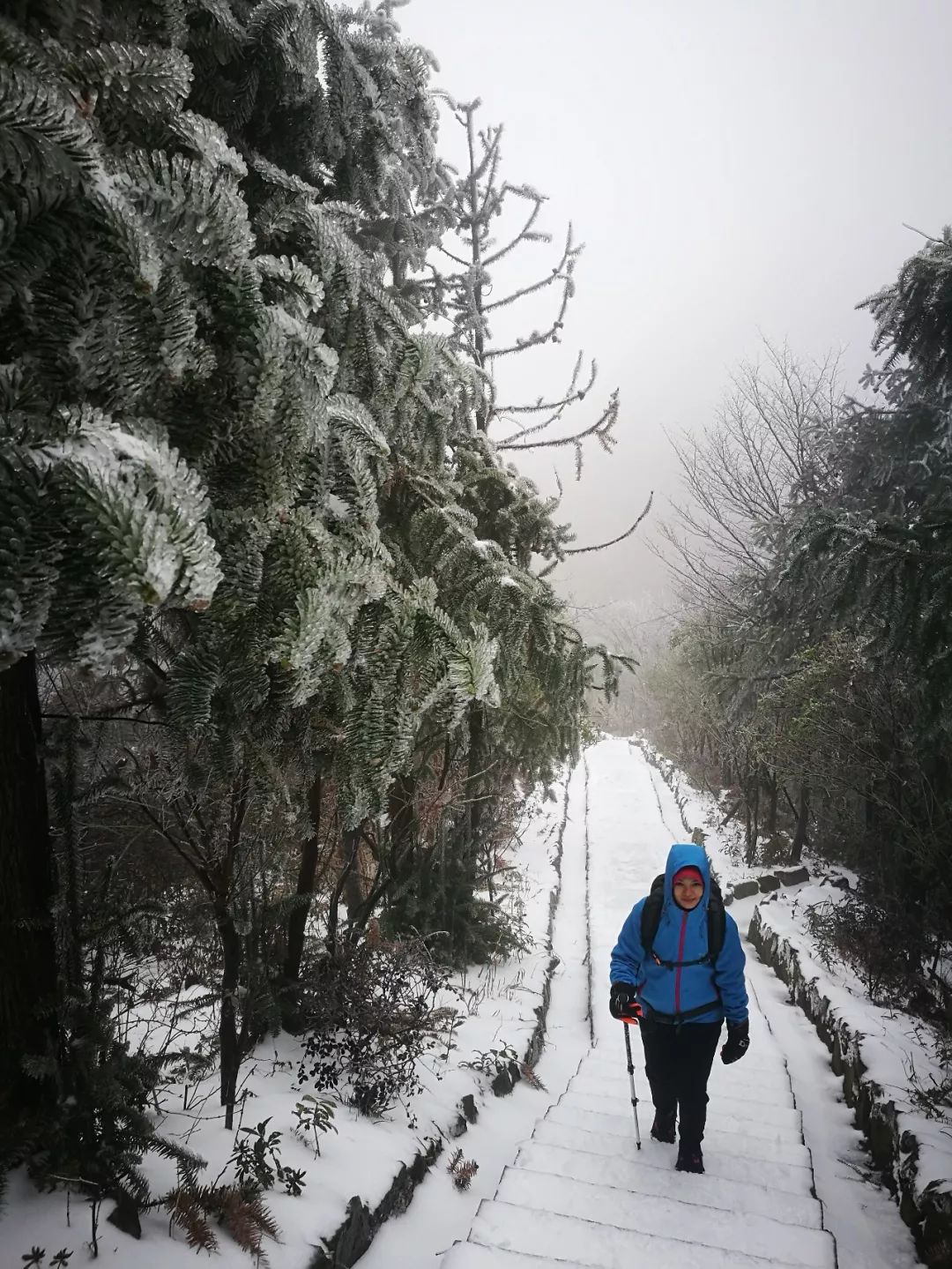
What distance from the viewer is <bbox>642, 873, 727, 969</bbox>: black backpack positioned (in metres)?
3.58

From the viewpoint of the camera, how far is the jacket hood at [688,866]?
12.0ft

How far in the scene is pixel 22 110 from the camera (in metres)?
0.81

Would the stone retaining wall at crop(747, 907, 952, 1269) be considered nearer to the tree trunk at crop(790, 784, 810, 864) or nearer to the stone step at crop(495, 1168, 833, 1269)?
the stone step at crop(495, 1168, 833, 1269)

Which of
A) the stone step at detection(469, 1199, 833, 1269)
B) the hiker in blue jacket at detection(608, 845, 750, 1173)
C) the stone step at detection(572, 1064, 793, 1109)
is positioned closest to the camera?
the stone step at detection(469, 1199, 833, 1269)

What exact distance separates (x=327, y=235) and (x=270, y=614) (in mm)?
938

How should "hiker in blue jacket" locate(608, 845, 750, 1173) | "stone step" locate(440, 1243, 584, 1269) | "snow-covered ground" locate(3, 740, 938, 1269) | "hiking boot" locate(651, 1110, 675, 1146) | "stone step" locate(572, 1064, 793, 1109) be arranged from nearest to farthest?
1. "stone step" locate(440, 1243, 584, 1269)
2. "snow-covered ground" locate(3, 740, 938, 1269)
3. "hiker in blue jacket" locate(608, 845, 750, 1173)
4. "hiking boot" locate(651, 1110, 675, 1146)
5. "stone step" locate(572, 1064, 793, 1109)

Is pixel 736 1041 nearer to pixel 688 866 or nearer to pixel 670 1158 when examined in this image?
pixel 670 1158

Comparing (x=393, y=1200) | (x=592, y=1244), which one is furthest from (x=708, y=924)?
(x=393, y=1200)

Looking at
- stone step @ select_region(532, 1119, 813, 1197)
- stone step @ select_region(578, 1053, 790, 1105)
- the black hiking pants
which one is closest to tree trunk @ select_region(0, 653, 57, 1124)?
stone step @ select_region(532, 1119, 813, 1197)

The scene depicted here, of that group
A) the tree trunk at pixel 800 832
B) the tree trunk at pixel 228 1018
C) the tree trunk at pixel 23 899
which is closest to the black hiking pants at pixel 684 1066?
the tree trunk at pixel 228 1018

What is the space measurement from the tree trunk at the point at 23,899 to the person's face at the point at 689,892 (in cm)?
289

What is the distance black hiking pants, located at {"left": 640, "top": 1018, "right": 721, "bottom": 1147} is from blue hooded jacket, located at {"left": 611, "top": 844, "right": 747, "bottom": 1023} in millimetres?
86

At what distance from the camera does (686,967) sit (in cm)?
360

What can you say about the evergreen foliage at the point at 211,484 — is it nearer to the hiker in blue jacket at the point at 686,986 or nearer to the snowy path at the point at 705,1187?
the snowy path at the point at 705,1187
